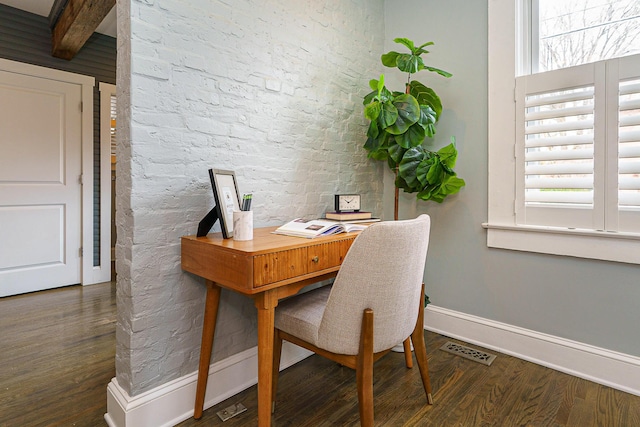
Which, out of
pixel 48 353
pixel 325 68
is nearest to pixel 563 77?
pixel 325 68

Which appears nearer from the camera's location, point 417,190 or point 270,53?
point 270,53

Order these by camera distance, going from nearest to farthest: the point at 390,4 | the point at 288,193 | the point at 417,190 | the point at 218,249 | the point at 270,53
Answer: the point at 218,249 < the point at 270,53 < the point at 288,193 < the point at 417,190 < the point at 390,4

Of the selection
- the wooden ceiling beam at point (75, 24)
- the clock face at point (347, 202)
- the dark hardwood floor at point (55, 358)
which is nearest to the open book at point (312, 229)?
the clock face at point (347, 202)

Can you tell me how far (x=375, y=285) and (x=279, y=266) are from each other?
359 millimetres

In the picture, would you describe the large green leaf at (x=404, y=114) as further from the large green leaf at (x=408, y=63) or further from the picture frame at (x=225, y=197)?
the picture frame at (x=225, y=197)

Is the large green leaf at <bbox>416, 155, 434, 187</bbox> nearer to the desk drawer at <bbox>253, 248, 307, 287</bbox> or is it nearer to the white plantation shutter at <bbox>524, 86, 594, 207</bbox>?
the white plantation shutter at <bbox>524, 86, 594, 207</bbox>

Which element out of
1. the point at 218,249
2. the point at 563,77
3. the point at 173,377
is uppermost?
the point at 563,77

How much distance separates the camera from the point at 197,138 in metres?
1.57

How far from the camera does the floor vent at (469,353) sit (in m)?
2.04

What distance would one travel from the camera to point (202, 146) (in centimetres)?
159

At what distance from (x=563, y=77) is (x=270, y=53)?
1.65 meters

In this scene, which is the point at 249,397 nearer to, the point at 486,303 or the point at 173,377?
the point at 173,377

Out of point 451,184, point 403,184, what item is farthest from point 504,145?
point 403,184

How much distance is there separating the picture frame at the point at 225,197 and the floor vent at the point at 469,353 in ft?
5.33
